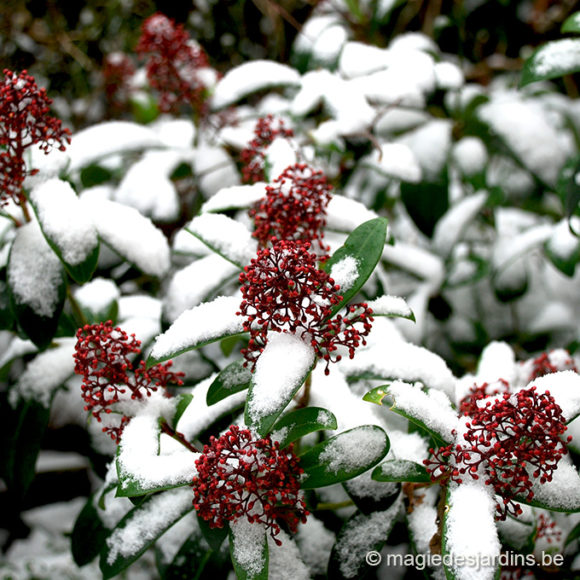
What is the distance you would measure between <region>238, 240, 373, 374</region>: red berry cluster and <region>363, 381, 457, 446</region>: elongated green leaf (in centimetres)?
8

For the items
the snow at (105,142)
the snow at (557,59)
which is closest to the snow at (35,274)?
the snow at (105,142)

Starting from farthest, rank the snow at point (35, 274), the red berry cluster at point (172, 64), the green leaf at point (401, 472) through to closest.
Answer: the red berry cluster at point (172, 64), the snow at point (35, 274), the green leaf at point (401, 472)

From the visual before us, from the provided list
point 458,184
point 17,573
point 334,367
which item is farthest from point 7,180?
point 458,184

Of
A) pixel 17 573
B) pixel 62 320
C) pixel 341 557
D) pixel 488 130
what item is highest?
pixel 488 130

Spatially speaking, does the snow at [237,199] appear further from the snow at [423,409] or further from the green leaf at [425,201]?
the green leaf at [425,201]

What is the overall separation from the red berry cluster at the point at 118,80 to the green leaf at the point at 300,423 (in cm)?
165

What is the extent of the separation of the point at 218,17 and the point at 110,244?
5.84 feet

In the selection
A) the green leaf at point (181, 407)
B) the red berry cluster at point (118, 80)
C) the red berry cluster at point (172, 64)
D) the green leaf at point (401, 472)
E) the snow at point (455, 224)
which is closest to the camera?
the green leaf at point (401, 472)

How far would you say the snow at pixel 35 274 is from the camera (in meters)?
1.06

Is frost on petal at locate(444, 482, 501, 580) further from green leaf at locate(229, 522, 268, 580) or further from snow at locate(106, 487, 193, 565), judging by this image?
snow at locate(106, 487, 193, 565)

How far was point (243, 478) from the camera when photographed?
828 millimetres

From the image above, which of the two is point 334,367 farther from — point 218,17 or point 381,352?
point 218,17

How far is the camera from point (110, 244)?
1103 mm

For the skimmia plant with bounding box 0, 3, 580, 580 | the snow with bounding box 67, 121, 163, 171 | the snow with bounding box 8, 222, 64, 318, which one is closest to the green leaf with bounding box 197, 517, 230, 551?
the skimmia plant with bounding box 0, 3, 580, 580
